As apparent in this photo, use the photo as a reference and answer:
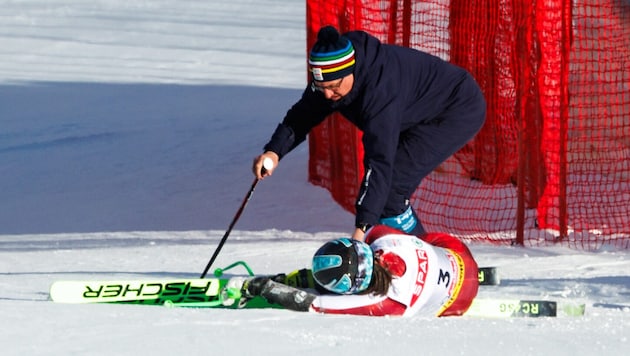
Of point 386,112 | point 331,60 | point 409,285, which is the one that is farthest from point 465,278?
point 331,60

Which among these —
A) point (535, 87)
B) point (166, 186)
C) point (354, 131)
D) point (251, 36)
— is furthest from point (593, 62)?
point (251, 36)

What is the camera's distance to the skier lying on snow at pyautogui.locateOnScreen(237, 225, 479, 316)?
5.76m

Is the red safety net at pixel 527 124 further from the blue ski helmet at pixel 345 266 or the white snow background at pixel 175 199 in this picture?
the blue ski helmet at pixel 345 266

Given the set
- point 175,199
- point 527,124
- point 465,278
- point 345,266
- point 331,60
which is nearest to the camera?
point 345,266

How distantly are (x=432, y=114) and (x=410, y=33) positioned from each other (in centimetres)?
299

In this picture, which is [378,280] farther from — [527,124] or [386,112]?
[527,124]

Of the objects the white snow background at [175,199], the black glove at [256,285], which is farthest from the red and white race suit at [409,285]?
the black glove at [256,285]

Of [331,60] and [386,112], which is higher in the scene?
[331,60]

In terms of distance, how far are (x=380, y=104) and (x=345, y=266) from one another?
84 centimetres

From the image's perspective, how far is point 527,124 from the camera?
870cm

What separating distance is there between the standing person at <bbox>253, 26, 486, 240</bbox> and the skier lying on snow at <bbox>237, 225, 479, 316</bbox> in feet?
0.70

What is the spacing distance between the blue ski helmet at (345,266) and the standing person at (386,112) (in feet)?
0.78

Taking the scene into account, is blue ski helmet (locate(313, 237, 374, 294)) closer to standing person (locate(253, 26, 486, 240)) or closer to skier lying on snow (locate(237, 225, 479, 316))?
skier lying on snow (locate(237, 225, 479, 316))

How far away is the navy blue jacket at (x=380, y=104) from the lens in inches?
238
